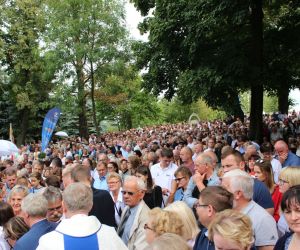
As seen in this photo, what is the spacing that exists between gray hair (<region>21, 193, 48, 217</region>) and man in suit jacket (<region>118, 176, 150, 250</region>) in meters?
0.97

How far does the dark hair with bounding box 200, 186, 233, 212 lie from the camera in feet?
12.5

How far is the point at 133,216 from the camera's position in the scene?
505 centimetres

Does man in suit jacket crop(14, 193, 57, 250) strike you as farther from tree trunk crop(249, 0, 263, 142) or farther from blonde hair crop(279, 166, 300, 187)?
tree trunk crop(249, 0, 263, 142)

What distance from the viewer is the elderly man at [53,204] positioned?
199 inches

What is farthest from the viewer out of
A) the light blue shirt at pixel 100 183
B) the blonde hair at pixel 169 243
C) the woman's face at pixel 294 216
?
the light blue shirt at pixel 100 183

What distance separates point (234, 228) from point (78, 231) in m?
1.29

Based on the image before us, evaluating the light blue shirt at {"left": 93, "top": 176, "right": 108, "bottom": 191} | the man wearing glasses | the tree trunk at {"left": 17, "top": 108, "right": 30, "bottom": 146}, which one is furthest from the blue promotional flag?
the tree trunk at {"left": 17, "top": 108, "right": 30, "bottom": 146}

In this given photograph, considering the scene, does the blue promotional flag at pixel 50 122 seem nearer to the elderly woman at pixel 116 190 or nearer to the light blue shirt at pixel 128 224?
the elderly woman at pixel 116 190

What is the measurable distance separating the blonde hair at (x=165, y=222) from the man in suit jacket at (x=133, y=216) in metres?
0.96

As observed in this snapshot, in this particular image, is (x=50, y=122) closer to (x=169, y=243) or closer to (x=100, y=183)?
(x=100, y=183)

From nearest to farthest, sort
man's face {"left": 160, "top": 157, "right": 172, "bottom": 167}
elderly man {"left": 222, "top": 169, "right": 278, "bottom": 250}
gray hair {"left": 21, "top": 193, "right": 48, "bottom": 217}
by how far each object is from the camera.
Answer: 1. elderly man {"left": 222, "top": 169, "right": 278, "bottom": 250}
2. gray hair {"left": 21, "top": 193, "right": 48, "bottom": 217}
3. man's face {"left": 160, "top": 157, "right": 172, "bottom": 167}

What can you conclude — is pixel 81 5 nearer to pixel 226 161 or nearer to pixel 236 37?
pixel 236 37

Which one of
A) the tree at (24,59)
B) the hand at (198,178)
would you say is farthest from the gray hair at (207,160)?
the tree at (24,59)

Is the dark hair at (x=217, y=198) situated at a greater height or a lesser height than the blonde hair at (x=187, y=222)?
greater
